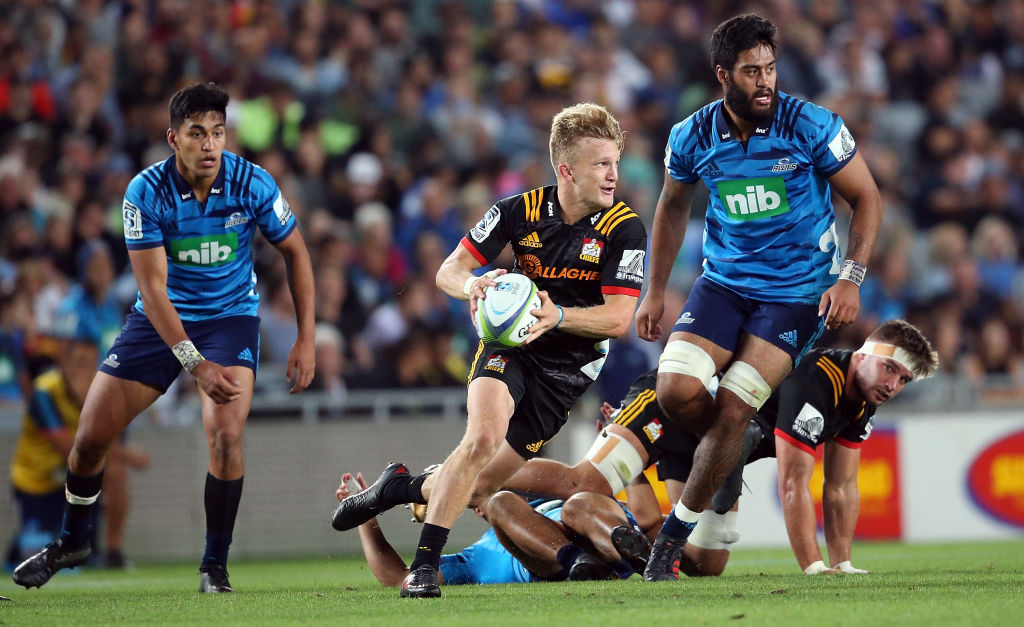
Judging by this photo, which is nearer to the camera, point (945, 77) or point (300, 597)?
point (300, 597)

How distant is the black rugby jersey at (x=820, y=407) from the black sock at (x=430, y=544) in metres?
2.52

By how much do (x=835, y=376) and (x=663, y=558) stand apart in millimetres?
1622

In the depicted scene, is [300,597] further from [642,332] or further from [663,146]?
[663,146]

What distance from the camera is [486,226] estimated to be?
6688 millimetres

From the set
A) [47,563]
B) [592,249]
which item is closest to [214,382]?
[47,563]

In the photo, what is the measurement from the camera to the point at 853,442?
767 centimetres

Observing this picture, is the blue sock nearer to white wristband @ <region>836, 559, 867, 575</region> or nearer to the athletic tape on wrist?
white wristband @ <region>836, 559, 867, 575</region>

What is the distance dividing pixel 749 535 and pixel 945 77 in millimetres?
8615

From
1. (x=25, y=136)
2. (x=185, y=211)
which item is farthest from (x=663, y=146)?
(x=185, y=211)

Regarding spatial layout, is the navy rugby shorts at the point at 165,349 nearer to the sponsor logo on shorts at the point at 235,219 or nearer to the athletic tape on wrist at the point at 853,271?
the sponsor logo on shorts at the point at 235,219

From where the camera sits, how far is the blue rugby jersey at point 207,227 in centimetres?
685

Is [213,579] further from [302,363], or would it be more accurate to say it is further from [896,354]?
[896,354]

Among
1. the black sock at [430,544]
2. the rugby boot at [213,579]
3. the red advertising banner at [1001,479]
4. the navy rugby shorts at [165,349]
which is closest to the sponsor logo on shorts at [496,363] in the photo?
the black sock at [430,544]

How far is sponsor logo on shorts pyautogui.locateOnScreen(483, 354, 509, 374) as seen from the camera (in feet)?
20.9
